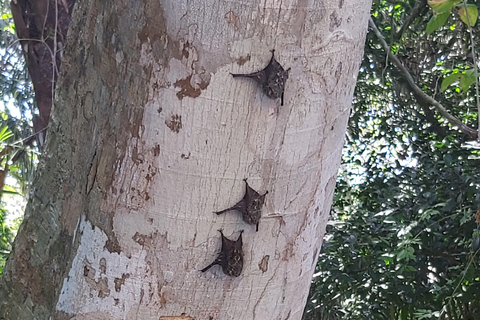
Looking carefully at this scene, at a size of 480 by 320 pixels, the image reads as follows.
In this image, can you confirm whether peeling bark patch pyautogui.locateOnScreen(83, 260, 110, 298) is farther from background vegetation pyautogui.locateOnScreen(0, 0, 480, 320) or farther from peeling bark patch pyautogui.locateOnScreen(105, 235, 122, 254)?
background vegetation pyautogui.locateOnScreen(0, 0, 480, 320)

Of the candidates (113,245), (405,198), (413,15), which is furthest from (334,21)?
(413,15)

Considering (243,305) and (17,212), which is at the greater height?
(243,305)

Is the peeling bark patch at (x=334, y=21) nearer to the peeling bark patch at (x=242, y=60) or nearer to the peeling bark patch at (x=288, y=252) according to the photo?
the peeling bark patch at (x=242, y=60)

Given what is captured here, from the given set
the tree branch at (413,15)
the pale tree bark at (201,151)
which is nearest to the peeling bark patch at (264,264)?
the pale tree bark at (201,151)

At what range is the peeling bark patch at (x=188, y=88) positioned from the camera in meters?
0.42

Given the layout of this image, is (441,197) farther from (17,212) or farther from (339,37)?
(17,212)

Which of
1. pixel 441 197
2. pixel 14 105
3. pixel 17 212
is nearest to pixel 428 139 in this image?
pixel 441 197

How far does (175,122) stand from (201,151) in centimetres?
3

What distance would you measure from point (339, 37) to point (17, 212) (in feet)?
8.85

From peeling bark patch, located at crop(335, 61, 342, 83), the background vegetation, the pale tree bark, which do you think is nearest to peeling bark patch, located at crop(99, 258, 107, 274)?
the pale tree bark

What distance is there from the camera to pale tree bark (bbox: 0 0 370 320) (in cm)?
42

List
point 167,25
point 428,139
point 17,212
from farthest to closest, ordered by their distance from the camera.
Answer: point 17,212
point 428,139
point 167,25

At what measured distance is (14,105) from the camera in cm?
171

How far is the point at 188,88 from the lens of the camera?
1.37 feet
